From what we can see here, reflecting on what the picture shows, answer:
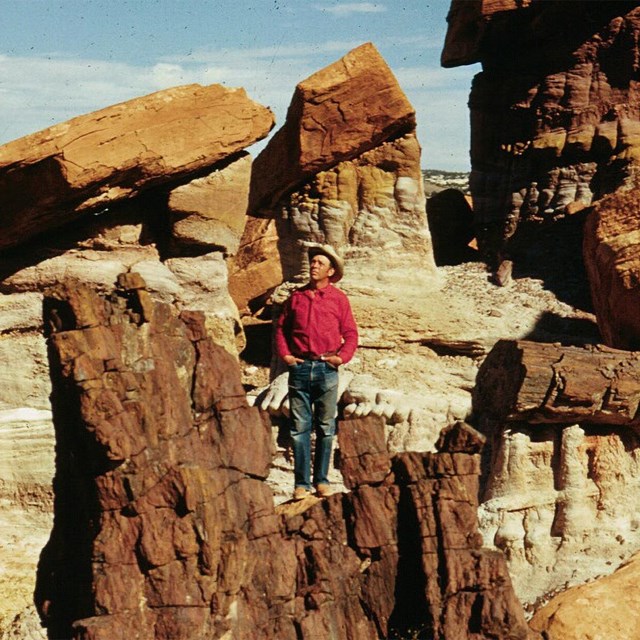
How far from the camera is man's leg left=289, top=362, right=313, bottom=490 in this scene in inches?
320

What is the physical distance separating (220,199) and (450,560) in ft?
12.2

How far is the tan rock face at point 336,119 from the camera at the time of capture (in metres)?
12.1

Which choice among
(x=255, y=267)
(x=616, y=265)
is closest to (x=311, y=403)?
(x=616, y=265)

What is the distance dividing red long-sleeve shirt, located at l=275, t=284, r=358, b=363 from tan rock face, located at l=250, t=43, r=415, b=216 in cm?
402

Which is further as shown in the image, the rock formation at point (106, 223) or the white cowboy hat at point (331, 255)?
the rock formation at point (106, 223)

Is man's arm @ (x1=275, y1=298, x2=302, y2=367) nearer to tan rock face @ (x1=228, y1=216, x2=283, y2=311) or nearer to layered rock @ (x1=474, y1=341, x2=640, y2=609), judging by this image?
layered rock @ (x1=474, y1=341, x2=640, y2=609)

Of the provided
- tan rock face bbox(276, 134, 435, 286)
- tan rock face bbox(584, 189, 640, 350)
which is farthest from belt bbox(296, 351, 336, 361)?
tan rock face bbox(276, 134, 435, 286)

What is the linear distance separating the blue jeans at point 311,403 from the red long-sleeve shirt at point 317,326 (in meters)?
0.09

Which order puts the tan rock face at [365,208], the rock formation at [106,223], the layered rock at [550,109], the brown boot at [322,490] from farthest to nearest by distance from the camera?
the layered rock at [550,109], the tan rock face at [365,208], the rock formation at [106,223], the brown boot at [322,490]

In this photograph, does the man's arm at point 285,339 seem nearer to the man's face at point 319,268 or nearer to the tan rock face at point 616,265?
the man's face at point 319,268

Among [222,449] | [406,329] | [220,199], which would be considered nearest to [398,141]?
[406,329]

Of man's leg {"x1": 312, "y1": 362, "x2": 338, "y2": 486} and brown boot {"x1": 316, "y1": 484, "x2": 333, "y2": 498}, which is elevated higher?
man's leg {"x1": 312, "y1": 362, "x2": 338, "y2": 486}

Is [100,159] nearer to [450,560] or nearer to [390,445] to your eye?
[390,445]

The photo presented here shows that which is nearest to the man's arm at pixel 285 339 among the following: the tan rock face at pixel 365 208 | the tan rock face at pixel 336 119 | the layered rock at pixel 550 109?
the tan rock face at pixel 336 119
